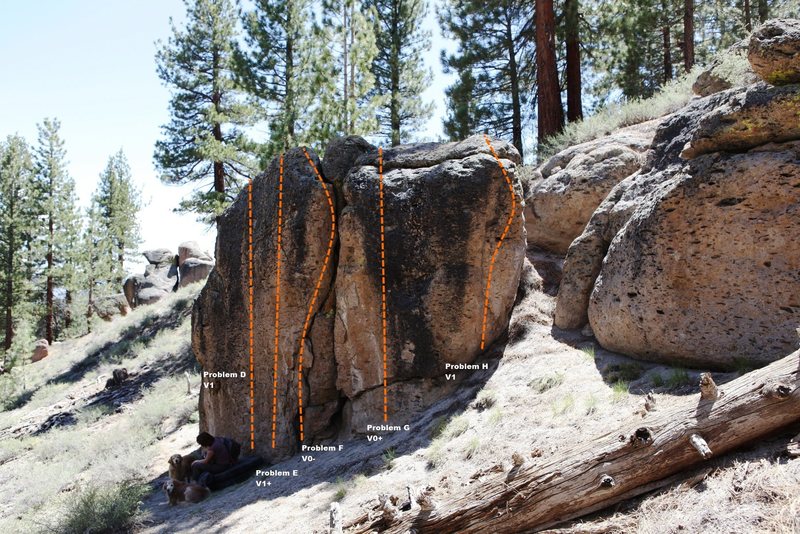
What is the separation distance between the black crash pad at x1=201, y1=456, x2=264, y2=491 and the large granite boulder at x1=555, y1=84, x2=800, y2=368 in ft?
18.9

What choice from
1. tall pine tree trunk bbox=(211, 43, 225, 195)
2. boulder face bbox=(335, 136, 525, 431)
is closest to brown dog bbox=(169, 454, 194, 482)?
boulder face bbox=(335, 136, 525, 431)

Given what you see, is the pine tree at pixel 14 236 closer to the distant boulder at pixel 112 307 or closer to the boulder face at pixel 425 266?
the distant boulder at pixel 112 307

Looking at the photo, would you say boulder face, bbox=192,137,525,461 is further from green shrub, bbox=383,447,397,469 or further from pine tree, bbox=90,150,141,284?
pine tree, bbox=90,150,141,284

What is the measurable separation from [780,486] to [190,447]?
1172cm

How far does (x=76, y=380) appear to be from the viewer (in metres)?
23.2

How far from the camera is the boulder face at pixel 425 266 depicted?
9766mm

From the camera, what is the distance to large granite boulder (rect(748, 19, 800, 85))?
691 cm

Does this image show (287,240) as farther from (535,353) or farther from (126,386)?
(126,386)

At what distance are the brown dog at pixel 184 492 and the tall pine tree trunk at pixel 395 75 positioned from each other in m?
15.4

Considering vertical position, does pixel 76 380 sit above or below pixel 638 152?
below

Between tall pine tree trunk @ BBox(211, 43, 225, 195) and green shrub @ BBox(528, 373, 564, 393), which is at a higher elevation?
tall pine tree trunk @ BBox(211, 43, 225, 195)

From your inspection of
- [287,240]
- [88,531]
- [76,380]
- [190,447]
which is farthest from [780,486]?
[76,380]

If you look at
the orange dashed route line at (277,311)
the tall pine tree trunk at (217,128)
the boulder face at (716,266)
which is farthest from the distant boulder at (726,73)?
the tall pine tree trunk at (217,128)

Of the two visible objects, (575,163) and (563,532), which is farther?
(575,163)
